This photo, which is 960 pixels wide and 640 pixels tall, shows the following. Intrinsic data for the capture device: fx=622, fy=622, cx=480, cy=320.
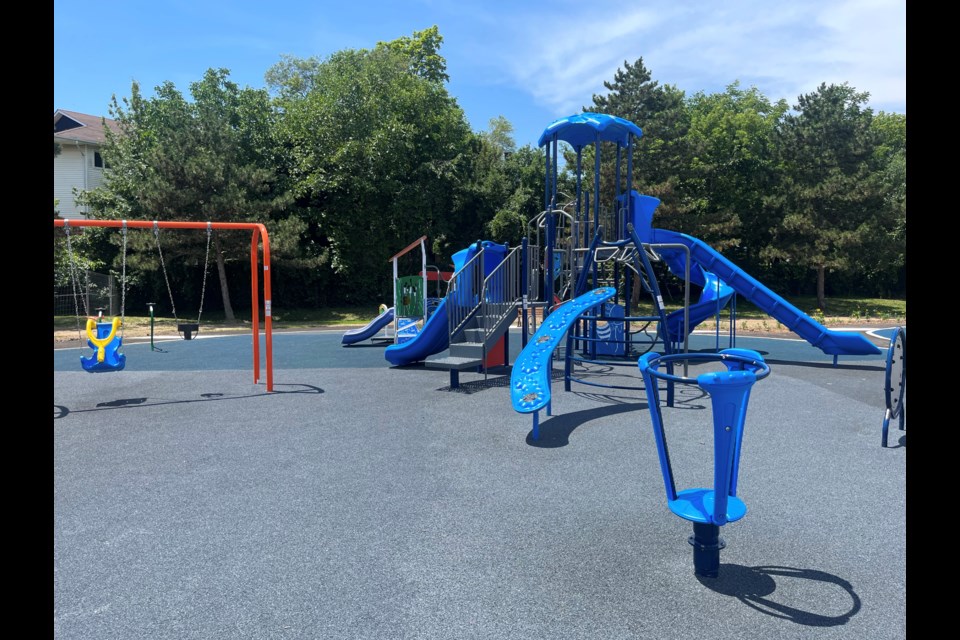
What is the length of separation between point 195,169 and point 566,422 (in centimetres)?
1994

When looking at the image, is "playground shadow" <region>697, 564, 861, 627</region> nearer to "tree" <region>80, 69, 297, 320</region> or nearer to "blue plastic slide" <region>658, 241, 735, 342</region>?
"blue plastic slide" <region>658, 241, 735, 342</region>

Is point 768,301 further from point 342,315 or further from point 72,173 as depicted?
point 72,173

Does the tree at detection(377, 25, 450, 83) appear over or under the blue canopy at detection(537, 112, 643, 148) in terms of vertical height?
over

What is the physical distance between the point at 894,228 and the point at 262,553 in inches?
1297

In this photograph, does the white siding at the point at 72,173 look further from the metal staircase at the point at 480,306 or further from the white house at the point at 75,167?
the metal staircase at the point at 480,306

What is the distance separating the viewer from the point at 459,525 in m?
4.14

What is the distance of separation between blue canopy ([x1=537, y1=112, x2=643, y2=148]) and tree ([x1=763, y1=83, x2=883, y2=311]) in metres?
21.3

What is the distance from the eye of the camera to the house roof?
31.9m

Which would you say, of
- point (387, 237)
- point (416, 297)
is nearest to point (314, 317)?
point (387, 237)

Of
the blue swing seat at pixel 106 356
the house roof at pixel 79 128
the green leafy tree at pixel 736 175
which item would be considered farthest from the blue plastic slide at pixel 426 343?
the house roof at pixel 79 128

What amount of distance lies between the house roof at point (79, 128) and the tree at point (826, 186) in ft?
109

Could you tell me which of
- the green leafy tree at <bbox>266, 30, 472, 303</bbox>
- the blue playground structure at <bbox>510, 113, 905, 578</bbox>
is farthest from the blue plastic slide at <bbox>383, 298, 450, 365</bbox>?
the green leafy tree at <bbox>266, 30, 472, 303</bbox>

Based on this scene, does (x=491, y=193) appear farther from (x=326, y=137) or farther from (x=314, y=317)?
(x=314, y=317)

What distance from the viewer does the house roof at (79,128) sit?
105 feet
